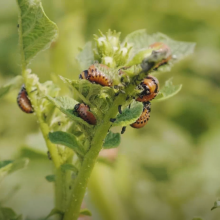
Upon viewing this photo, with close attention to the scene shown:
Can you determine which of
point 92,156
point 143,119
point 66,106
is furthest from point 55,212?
point 143,119

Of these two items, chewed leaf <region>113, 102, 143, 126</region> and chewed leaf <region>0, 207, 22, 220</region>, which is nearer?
chewed leaf <region>113, 102, 143, 126</region>

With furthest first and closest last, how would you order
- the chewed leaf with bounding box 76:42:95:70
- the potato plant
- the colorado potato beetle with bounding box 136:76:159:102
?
the chewed leaf with bounding box 76:42:95:70
the colorado potato beetle with bounding box 136:76:159:102
the potato plant

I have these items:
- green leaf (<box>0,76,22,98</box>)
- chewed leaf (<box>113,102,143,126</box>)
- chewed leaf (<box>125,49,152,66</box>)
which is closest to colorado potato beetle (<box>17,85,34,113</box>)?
green leaf (<box>0,76,22,98</box>)

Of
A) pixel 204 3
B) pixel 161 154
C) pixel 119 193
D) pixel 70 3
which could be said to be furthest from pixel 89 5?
pixel 119 193

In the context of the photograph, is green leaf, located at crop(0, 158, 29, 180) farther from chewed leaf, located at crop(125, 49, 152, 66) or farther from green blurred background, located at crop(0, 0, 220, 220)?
green blurred background, located at crop(0, 0, 220, 220)

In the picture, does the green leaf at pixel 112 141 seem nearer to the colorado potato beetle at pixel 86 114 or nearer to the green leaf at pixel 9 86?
the colorado potato beetle at pixel 86 114

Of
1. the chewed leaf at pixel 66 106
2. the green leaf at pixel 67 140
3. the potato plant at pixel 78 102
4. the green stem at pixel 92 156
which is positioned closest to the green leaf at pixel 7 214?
the potato plant at pixel 78 102

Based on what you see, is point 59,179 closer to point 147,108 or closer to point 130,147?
point 147,108

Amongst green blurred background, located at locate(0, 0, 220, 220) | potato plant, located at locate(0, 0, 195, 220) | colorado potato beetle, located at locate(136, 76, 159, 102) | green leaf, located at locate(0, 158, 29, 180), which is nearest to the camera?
potato plant, located at locate(0, 0, 195, 220)
